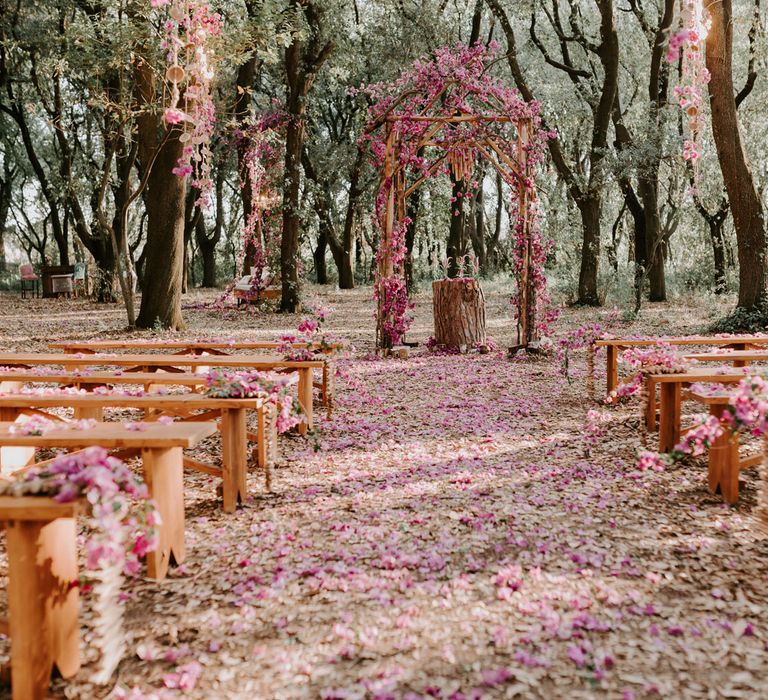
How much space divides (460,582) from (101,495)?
156cm

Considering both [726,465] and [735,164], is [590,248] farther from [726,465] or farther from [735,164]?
[726,465]

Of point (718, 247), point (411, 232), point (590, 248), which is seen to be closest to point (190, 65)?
point (590, 248)

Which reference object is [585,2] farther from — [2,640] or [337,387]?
[2,640]

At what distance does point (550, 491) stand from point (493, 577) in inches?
51.9

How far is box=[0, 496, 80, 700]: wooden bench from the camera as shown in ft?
7.32

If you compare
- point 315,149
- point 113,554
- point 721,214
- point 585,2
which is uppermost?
point 585,2

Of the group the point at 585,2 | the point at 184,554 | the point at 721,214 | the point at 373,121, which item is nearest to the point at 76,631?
the point at 184,554

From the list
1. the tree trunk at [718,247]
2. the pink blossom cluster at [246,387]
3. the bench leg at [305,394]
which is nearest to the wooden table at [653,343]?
the bench leg at [305,394]

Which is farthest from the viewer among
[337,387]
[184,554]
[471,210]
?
[471,210]

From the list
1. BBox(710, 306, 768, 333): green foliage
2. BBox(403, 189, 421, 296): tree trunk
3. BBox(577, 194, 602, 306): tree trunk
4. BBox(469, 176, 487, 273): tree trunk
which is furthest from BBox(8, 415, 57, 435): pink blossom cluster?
BBox(469, 176, 487, 273): tree trunk

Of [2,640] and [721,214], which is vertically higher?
[721,214]

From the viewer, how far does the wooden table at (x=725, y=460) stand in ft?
13.0

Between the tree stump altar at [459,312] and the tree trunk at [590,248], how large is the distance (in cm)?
→ 616

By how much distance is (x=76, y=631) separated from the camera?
2.46m
